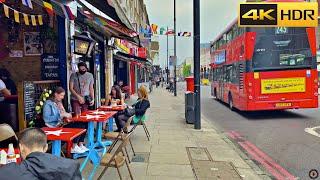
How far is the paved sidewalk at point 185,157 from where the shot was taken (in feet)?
21.6

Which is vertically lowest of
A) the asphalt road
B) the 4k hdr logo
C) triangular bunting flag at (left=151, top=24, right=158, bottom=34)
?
the asphalt road

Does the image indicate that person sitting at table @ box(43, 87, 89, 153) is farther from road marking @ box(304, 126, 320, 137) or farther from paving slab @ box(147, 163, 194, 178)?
road marking @ box(304, 126, 320, 137)

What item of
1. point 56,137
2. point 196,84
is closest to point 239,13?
point 196,84

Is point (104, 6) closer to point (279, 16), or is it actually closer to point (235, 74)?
point (279, 16)

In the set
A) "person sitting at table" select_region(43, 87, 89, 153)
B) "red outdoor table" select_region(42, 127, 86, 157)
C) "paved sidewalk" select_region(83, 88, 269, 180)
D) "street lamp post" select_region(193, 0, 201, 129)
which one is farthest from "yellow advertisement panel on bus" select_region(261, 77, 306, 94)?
"red outdoor table" select_region(42, 127, 86, 157)

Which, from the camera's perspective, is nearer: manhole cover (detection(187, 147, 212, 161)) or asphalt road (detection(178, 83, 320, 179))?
asphalt road (detection(178, 83, 320, 179))

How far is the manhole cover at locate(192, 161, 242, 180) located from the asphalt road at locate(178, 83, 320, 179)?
1.04m

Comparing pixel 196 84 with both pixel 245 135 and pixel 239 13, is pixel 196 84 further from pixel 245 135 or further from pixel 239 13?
pixel 239 13

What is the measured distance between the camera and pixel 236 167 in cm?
733

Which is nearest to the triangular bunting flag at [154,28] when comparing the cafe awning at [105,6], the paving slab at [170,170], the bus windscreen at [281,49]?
the bus windscreen at [281,49]

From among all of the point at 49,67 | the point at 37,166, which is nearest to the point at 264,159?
the point at 49,67

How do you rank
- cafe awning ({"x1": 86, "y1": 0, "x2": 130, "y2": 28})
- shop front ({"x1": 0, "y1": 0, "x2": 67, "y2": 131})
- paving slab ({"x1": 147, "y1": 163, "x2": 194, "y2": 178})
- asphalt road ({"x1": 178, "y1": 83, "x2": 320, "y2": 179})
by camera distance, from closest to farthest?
paving slab ({"x1": 147, "y1": 163, "x2": 194, "y2": 178})
asphalt road ({"x1": 178, "y1": 83, "x2": 320, "y2": 179})
cafe awning ({"x1": 86, "y1": 0, "x2": 130, "y2": 28})
shop front ({"x1": 0, "y1": 0, "x2": 67, "y2": 131})

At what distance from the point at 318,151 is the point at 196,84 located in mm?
4272

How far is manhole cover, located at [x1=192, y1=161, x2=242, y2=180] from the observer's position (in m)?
6.57
